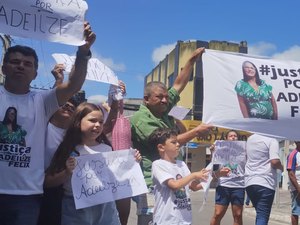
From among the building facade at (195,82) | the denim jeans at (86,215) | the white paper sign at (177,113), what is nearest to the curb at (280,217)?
the white paper sign at (177,113)

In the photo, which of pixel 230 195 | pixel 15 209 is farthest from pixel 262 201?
pixel 15 209

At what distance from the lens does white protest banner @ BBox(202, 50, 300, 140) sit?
16.2ft

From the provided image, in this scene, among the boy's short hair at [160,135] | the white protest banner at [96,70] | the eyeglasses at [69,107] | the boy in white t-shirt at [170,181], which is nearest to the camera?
the eyeglasses at [69,107]

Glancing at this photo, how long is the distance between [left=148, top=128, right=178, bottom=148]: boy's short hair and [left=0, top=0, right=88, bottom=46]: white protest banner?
1.45 m

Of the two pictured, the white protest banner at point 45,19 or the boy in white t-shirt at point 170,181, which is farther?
the boy in white t-shirt at point 170,181

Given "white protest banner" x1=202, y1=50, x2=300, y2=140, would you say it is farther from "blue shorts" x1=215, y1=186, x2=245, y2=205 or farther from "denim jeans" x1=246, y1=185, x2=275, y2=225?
"blue shorts" x1=215, y1=186, x2=245, y2=205

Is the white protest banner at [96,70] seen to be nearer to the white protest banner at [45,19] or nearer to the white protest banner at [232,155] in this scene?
the white protest banner at [45,19]

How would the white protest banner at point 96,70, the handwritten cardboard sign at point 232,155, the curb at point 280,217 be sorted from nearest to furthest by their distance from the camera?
the white protest banner at point 96,70
the handwritten cardboard sign at point 232,155
the curb at point 280,217

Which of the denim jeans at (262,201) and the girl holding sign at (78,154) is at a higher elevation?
the girl holding sign at (78,154)

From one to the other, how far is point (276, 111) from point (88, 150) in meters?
2.39

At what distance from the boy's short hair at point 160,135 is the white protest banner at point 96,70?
646mm

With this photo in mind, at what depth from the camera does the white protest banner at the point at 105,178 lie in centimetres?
341

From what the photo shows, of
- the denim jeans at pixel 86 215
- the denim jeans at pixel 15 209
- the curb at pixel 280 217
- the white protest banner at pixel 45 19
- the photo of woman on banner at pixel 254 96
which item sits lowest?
the curb at pixel 280 217

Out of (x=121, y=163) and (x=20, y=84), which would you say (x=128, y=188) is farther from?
(x=20, y=84)
